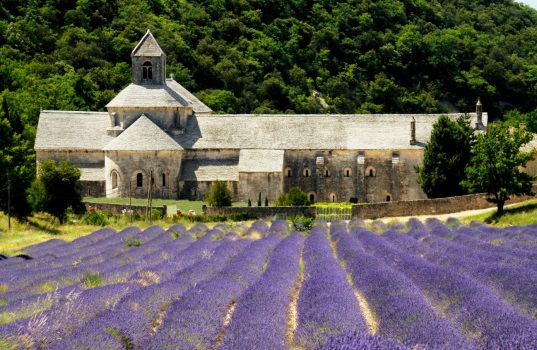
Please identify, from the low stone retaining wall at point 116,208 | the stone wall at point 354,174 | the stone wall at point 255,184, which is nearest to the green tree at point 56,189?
the low stone retaining wall at point 116,208

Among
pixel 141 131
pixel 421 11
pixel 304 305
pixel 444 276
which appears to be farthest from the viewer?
pixel 421 11

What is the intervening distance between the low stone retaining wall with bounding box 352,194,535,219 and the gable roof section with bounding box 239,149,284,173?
8.74m

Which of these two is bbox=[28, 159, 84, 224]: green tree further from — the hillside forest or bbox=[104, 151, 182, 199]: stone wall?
the hillside forest

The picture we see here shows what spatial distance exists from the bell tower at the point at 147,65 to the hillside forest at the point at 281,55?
16.3 metres

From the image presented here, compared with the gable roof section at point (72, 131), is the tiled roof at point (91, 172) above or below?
below

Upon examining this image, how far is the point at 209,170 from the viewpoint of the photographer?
57344 mm

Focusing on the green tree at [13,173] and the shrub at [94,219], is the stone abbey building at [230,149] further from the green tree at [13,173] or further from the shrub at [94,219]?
the green tree at [13,173]

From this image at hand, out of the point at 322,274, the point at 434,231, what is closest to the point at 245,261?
the point at 322,274

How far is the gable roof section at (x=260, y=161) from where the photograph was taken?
5591 centimetres

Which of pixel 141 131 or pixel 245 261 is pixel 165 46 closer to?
pixel 141 131

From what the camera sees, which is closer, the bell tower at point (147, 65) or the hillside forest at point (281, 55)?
the bell tower at point (147, 65)

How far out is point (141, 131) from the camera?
5731cm

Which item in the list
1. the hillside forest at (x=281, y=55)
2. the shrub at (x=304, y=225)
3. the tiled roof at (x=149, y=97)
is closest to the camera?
the shrub at (x=304, y=225)

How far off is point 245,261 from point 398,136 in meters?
40.2
